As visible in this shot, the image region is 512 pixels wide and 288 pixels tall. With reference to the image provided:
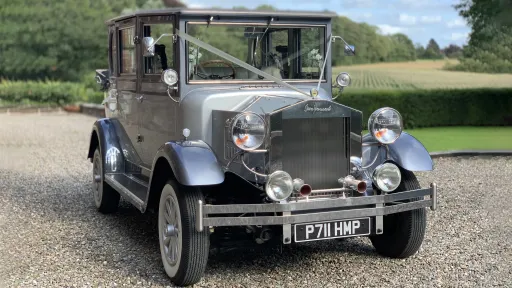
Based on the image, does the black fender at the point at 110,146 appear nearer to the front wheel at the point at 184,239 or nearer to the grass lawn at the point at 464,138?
the front wheel at the point at 184,239

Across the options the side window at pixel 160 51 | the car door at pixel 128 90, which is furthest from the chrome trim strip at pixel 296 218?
the car door at pixel 128 90

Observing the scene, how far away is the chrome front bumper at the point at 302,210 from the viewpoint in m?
4.41

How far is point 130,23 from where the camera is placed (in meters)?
6.46

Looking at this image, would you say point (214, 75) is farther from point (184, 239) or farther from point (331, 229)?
point (331, 229)

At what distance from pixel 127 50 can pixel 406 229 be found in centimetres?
354

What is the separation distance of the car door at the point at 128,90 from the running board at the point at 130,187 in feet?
0.66

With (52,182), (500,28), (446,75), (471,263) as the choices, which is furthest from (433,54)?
(471,263)

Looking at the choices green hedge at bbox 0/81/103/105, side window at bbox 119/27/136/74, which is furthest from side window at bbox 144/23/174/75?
green hedge at bbox 0/81/103/105

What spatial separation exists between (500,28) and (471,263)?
1588 cm

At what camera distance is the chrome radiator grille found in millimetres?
4770

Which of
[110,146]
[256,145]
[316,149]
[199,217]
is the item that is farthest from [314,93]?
[110,146]

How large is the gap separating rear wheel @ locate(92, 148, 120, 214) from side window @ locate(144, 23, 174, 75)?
5.44 ft

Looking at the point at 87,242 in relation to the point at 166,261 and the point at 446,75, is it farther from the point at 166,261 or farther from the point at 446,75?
the point at 446,75

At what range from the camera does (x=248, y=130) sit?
15.1 feet
